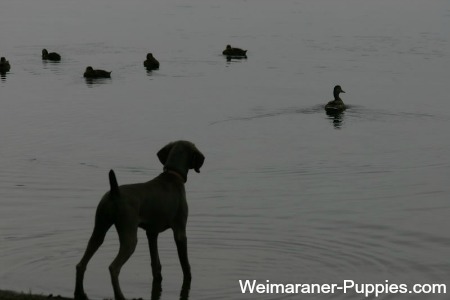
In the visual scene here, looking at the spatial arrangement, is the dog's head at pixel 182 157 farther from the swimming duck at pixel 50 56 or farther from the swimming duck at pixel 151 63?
the swimming duck at pixel 50 56

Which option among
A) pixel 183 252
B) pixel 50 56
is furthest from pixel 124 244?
pixel 50 56

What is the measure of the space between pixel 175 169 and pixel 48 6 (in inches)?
3503

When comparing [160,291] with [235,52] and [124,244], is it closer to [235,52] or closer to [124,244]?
[124,244]

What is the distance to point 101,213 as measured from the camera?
12.6m

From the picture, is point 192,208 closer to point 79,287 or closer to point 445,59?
point 79,287

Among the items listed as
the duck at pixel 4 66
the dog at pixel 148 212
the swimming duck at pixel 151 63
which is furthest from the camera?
the swimming duck at pixel 151 63

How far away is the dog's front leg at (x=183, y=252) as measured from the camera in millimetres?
13531

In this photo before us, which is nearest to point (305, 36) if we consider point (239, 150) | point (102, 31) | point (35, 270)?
point (102, 31)

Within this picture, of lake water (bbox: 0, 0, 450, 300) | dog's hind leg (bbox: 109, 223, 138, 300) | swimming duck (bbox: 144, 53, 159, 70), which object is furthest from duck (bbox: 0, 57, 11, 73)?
dog's hind leg (bbox: 109, 223, 138, 300)

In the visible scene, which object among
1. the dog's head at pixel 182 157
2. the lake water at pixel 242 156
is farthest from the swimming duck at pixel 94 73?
the dog's head at pixel 182 157

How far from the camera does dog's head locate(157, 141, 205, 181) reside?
45.1ft

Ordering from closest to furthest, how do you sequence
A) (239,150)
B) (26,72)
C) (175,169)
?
(175,169) < (239,150) < (26,72)

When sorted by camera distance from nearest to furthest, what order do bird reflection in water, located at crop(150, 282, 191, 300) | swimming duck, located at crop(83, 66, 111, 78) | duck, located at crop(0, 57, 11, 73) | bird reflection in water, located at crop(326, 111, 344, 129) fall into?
bird reflection in water, located at crop(150, 282, 191, 300) → bird reflection in water, located at crop(326, 111, 344, 129) → swimming duck, located at crop(83, 66, 111, 78) → duck, located at crop(0, 57, 11, 73)

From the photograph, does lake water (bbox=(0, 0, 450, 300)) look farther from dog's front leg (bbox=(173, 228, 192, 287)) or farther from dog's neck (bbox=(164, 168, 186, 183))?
dog's neck (bbox=(164, 168, 186, 183))
